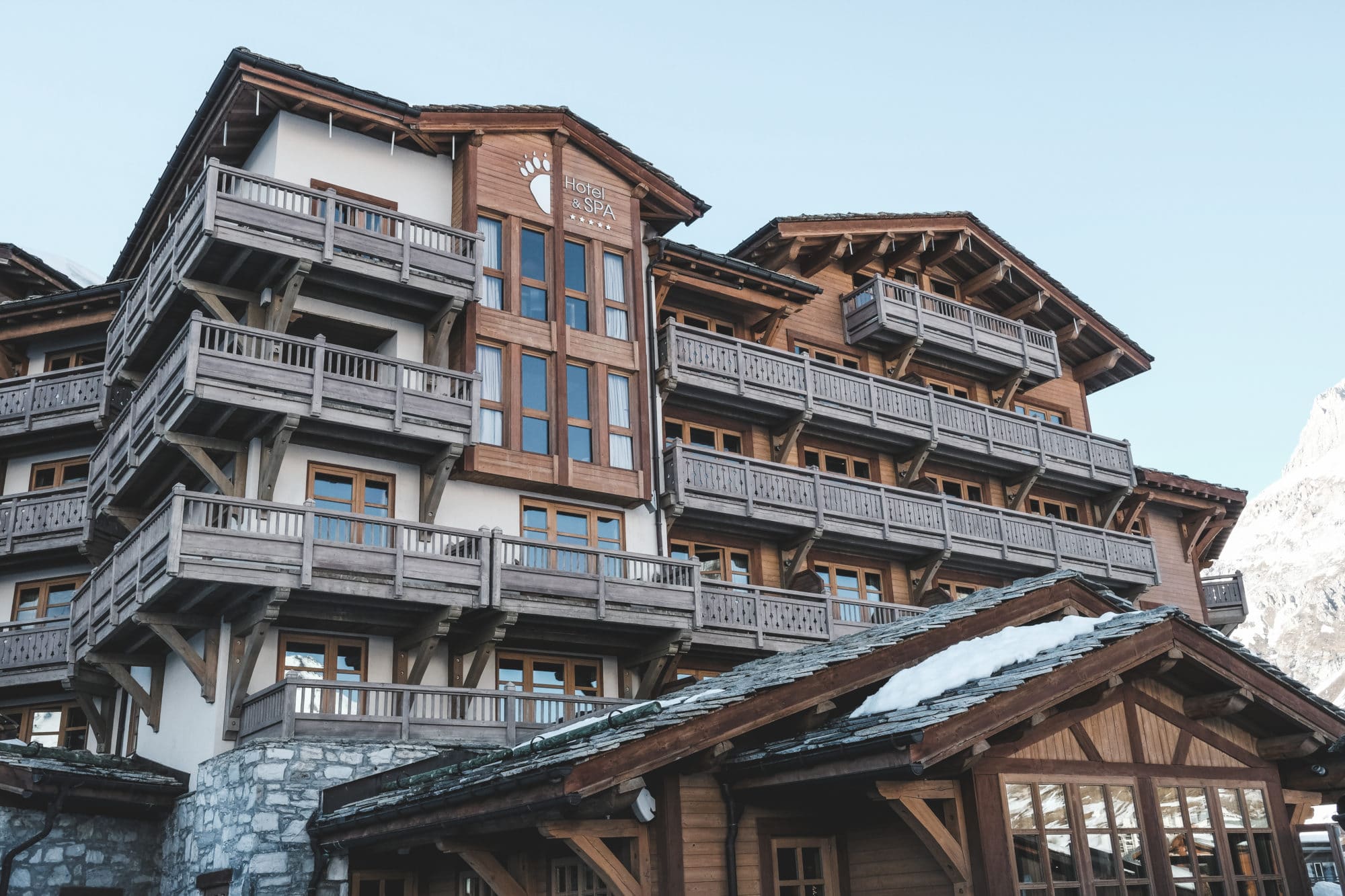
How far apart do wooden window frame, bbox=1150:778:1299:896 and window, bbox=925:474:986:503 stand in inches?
789

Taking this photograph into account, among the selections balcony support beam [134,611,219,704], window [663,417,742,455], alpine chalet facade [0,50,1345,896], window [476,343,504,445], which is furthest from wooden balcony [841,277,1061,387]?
balcony support beam [134,611,219,704]

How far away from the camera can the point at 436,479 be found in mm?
24234

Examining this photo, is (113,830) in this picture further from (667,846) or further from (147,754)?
(667,846)

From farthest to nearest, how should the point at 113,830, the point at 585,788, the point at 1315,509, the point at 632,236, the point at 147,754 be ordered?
the point at 1315,509
the point at 632,236
the point at 147,754
the point at 113,830
the point at 585,788

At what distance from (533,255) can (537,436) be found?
4.04 metres

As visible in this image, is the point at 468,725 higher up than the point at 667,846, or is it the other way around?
the point at 468,725

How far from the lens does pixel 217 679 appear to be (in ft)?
73.3

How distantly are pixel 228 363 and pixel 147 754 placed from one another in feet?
27.2

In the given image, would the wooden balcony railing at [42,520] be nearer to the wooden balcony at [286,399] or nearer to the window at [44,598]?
the window at [44,598]

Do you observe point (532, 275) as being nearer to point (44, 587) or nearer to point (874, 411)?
point (874, 411)

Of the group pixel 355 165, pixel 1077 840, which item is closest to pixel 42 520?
pixel 355 165

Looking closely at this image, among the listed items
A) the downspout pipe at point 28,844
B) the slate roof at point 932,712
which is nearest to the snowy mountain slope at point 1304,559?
the slate roof at point 932,712

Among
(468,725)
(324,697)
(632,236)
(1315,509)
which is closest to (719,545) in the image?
(632,236)

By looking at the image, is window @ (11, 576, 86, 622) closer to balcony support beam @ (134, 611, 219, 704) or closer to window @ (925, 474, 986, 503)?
balcony support beam @ (134, 611, 219, 704)
